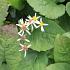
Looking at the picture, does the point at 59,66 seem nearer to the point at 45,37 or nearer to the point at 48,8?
the point at 45,37

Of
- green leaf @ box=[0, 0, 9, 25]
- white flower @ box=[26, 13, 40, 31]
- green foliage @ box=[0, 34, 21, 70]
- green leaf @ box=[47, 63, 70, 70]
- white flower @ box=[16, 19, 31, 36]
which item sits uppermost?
green leaf @ box=[0, 0, 9, 25]

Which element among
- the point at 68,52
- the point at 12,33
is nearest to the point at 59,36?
the point at 68,52

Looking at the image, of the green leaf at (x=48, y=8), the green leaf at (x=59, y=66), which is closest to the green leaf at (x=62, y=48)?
the green leaf at (x=59, y=66)

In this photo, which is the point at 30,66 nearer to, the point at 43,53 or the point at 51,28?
the point at 43,53

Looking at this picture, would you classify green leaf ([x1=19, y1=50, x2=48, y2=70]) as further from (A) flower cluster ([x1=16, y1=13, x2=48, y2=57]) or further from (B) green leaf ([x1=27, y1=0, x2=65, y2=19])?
(B) green leaf ([x1=27, y1=0, x2=65, y2=19])

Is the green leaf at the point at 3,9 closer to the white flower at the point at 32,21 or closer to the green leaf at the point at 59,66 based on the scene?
the white flower at the point at 32,21

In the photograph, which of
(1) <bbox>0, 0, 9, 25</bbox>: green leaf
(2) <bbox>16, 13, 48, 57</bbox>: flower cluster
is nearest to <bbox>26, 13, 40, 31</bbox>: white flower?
(2) <bbox>16, 13, 48, 57</bbox>: flower cluster
